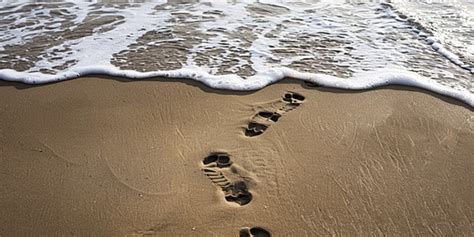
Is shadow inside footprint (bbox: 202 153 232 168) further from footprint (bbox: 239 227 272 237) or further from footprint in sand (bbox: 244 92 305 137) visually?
footprint (bbox: 239 227 272 237)

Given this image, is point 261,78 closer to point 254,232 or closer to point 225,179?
point 225,179

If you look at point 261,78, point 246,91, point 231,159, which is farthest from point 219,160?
point 261,78

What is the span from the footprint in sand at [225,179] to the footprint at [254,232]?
0.20 metres

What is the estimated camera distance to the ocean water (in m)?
3.94

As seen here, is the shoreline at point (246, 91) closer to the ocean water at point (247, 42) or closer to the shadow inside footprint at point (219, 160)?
the ocean water at point (247, 42)

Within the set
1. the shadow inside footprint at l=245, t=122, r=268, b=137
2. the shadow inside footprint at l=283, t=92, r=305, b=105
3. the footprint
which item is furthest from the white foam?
the footprint

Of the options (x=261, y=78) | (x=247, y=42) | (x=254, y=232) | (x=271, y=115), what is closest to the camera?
(x=254, y=232)

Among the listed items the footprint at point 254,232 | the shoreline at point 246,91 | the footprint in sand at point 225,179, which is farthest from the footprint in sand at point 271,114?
the footprint at point 254,232

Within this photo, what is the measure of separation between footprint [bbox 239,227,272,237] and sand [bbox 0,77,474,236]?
34mm

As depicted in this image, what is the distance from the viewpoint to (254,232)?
244 centimetres

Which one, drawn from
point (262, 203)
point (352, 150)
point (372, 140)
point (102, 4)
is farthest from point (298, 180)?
point (102, 4)

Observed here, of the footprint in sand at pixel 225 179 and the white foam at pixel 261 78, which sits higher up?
the white foam at pixel 261 78

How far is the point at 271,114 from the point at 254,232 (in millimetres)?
1144

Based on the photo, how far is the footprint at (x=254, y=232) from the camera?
242cm
